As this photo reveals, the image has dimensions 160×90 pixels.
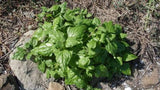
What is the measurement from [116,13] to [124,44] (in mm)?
714

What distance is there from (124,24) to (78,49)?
1.12m

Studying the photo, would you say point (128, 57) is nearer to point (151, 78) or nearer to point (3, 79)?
point (151, 78)

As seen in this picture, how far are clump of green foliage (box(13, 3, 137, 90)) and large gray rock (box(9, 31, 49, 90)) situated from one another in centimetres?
13

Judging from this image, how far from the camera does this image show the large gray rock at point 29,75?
3.34 meters

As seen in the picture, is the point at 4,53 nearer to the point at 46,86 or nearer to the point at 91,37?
the point at 46,86

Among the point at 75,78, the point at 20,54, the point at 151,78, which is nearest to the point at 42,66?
the point at 20,54

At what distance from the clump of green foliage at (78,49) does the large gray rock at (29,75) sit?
0.13 metres

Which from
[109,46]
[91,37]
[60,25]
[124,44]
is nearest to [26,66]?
[60,25]

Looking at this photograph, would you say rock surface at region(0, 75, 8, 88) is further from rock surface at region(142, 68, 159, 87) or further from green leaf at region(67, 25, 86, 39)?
rock surface at region(142, 68, 159, 87)

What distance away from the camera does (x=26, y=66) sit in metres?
3.36

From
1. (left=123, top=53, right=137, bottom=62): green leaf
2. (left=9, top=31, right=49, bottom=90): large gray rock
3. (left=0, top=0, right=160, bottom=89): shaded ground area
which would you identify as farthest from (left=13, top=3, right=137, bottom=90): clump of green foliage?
(left=0, top=0, right=160, bottom=89): shaded ground area

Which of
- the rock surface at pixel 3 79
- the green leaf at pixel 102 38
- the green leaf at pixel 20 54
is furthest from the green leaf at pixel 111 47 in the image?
the rock surface at pixel 3 79

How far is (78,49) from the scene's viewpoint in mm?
3111

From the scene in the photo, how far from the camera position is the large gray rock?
3.34m
